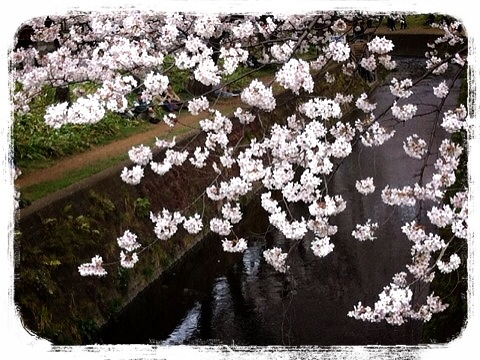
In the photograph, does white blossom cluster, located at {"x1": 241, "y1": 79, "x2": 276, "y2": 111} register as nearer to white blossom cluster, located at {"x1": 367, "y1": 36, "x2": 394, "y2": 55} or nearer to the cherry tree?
the cherry tree

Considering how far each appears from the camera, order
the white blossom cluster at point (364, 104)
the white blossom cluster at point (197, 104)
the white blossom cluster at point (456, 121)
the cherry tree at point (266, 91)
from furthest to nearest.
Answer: the white blossom cluster at point (364, 104) < the white blossom cluster at point (197, 104) < the white blossom cluster at point (456, 121) < the cherry tree at point (266, 91)

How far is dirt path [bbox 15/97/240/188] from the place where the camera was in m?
3.99

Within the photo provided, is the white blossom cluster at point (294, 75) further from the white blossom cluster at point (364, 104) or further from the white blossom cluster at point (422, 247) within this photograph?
the white blossom cluster at point (364, 104)

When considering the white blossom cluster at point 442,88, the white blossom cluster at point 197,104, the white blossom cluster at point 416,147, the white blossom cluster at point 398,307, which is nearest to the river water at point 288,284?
the white blossom cluster at point 442,88

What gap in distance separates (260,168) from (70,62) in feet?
4.74

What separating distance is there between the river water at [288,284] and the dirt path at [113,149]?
1148 mm

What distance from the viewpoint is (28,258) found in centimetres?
382

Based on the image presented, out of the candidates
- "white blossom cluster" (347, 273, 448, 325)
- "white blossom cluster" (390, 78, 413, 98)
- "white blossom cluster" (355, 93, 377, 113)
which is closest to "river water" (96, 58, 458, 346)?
"white blossom cluster" (355, 93, 377, 113)

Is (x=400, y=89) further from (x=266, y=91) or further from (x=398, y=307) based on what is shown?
(x=398, y=307)

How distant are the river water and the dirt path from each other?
1.15m

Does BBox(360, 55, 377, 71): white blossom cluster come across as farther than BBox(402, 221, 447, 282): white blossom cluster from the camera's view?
Yes

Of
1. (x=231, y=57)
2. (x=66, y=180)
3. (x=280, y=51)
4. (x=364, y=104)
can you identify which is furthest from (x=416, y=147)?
(x=66, y=180)

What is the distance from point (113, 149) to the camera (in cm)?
448

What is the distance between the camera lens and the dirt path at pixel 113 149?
13.1 ft
